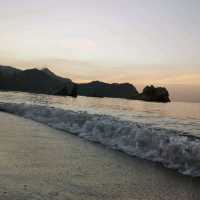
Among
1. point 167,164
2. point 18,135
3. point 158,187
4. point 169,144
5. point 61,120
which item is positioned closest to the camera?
point 158,187

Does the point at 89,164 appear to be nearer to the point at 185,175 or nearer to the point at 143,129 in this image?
the point at 185,175

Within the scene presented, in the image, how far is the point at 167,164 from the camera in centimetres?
991

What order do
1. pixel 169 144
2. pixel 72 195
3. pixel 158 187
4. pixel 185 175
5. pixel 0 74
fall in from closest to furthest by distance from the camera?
1. pixel 72 195
2. pixel 158 187
3. pixel 185 175
4. pixel 169 144
5. pixel 0 74

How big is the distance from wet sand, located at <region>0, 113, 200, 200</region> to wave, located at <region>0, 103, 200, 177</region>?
0.55 m

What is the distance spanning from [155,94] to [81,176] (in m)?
149

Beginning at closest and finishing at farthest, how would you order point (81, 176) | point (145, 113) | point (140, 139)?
point (81, 176) → point (140, 139) → point (145, 113)

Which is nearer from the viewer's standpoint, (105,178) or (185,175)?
(105,178)

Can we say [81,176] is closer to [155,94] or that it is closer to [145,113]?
[145,113]

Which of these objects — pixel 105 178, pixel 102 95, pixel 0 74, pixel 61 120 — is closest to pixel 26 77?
Answer: pixel 0 74

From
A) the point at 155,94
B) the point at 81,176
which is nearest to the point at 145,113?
the point at 81,176

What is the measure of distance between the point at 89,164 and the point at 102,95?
180962 mm

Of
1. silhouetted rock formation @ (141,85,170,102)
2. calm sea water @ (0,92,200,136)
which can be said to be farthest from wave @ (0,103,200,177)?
silhouetted rock formation @ (141,85,170,102)

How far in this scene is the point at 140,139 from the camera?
39.9 ft

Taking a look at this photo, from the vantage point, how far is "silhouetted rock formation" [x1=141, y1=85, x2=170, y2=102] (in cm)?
15338
